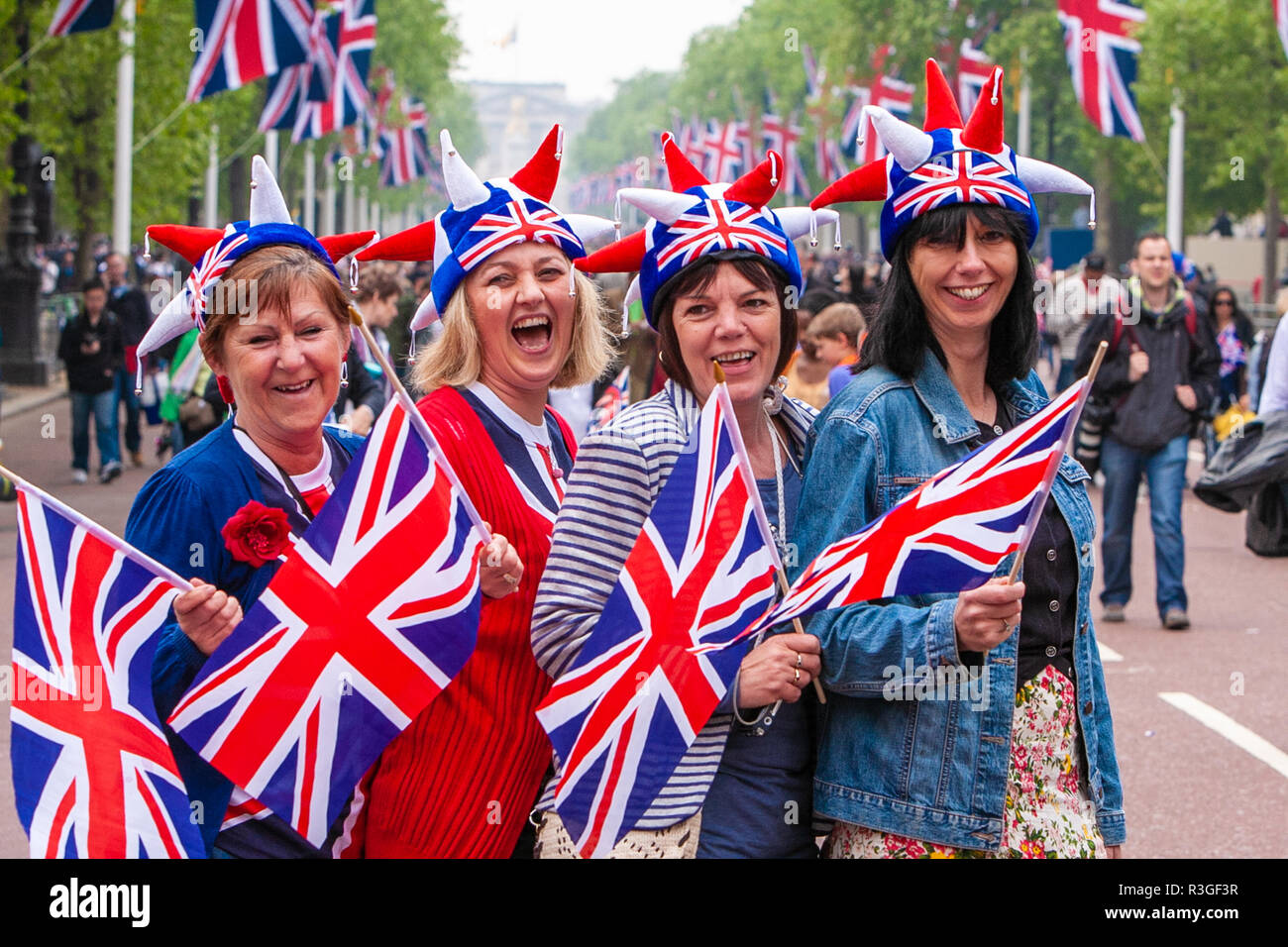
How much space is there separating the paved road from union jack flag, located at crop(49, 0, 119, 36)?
7.30 m

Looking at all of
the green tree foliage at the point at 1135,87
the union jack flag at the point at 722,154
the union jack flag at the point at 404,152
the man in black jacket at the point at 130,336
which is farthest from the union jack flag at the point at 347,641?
the union jack flag at the point at 722,154

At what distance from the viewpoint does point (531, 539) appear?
3432 millimetres

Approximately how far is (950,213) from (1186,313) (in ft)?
25.8

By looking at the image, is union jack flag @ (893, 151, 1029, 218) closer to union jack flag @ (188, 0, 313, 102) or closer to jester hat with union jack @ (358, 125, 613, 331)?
jester hat with union jack @ (358, 125, 613, 331)

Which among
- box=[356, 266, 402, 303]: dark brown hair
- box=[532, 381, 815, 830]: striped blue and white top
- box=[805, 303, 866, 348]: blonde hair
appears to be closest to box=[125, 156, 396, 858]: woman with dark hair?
box=[532, 381, 815, 830]: striped blue and white top

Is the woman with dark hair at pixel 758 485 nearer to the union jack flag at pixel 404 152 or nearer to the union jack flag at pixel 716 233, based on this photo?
the union jack flag at pixel 716 233

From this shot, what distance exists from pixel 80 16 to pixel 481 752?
17501 millimetres

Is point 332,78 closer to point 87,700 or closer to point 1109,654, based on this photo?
point 1109,654

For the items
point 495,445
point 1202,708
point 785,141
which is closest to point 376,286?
point 1202,708

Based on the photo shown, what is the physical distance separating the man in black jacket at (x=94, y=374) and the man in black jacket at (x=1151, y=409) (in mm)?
9498

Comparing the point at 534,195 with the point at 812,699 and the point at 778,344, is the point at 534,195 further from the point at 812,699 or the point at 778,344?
the point at 812,699
